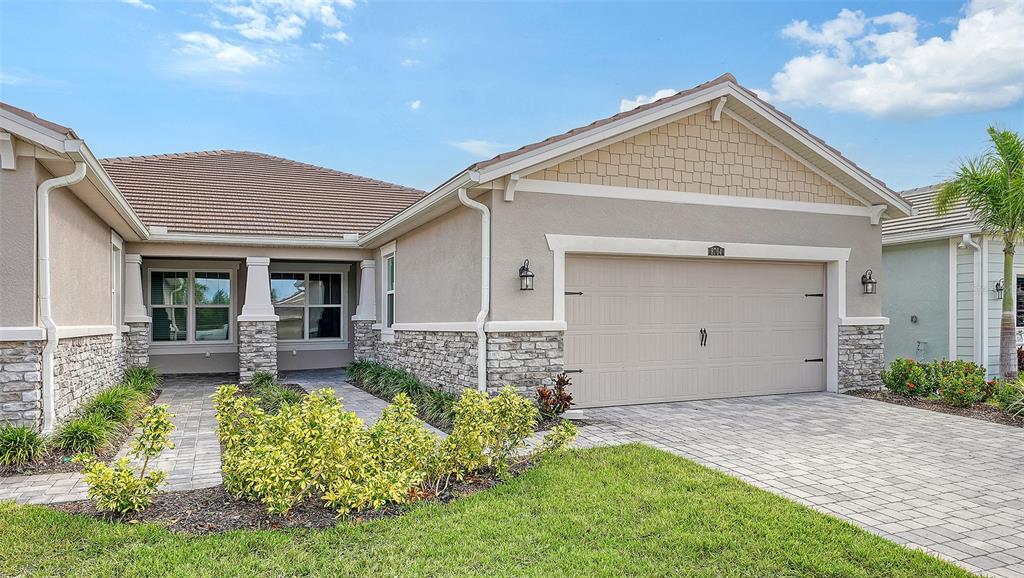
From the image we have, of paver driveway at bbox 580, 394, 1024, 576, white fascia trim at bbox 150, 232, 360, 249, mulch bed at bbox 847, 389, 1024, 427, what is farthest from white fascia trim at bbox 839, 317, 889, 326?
white fascia trim at bbox 150, 232, 360, 249

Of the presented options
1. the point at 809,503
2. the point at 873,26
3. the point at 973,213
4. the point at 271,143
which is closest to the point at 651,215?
the point at 809,503

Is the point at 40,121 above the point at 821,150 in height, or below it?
below

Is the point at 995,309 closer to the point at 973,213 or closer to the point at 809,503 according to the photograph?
the point at 973,213

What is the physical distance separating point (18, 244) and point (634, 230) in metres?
7.21

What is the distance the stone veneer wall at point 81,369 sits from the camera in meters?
6.74

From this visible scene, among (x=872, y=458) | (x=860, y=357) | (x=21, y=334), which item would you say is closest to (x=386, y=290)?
(x=21, y=334)

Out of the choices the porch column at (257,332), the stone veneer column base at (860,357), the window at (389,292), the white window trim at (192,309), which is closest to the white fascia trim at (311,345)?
the white window trim at (192,309)

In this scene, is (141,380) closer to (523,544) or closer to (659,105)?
(523,544)

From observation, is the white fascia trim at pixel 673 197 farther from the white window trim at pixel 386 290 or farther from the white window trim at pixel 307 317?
the white window trim at pixel 307 317

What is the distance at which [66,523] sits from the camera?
426cm

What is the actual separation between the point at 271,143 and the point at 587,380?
675 inches

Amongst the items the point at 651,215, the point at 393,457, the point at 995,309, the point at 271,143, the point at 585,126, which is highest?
the point at 271,143

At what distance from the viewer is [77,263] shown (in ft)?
26.0

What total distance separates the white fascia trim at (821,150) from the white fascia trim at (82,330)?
29.6 feet
